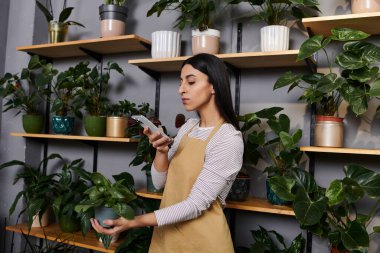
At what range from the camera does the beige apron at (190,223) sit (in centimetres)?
138

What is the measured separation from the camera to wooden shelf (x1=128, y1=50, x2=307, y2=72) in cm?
177

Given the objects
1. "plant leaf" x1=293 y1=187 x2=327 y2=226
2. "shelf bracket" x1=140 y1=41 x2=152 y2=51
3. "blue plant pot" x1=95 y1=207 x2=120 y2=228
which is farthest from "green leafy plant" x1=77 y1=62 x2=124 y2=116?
"plant leaf" x1=293 y1=187 x2=327 y2=226

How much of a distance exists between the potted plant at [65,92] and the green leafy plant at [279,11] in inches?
43.1

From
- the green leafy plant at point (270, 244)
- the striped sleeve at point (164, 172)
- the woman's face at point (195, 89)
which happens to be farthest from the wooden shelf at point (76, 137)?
the green leafy plant at point (270, 244)

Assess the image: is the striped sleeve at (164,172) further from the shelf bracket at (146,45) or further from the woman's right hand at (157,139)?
the shelf bracket at (146,45)

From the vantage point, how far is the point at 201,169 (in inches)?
55.5

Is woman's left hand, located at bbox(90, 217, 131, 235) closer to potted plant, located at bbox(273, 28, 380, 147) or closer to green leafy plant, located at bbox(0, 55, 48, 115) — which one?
potted plant, located at bbox(273, 28, 380, 147)

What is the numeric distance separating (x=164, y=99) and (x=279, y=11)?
929 mm

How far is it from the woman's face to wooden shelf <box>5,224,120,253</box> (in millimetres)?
1108

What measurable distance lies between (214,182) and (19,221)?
211cm

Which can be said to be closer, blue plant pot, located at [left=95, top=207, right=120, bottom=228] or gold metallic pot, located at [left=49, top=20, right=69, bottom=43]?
blue plant pot, located at [left=95, top=207, right=120, bottom=228]

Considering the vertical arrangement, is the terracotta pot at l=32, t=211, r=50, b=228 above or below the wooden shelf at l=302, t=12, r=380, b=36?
below

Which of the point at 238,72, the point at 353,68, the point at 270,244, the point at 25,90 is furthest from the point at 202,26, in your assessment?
the point at 25,90

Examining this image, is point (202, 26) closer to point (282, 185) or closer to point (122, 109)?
point (122, 109)
